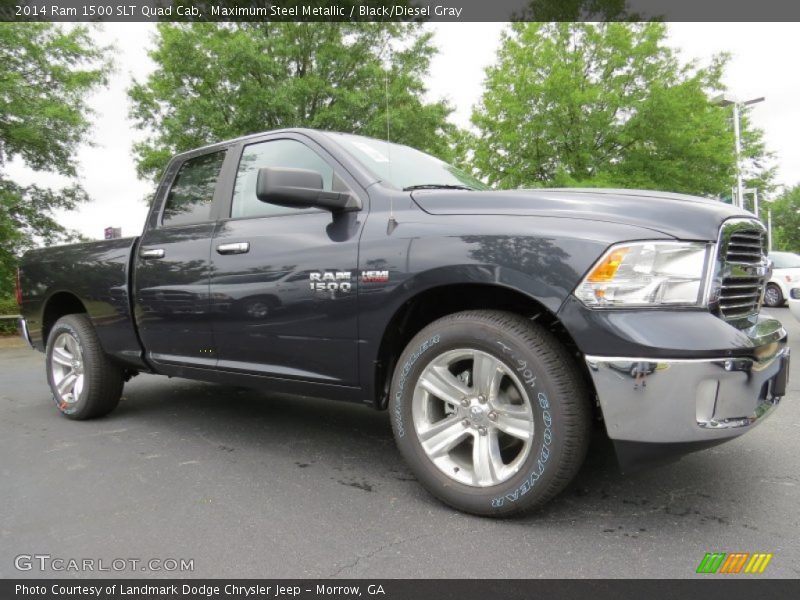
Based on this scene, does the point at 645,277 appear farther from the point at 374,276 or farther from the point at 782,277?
the point at 782,277

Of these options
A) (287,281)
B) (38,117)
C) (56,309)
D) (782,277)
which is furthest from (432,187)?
(782,277)

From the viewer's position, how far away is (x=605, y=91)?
14.7 m

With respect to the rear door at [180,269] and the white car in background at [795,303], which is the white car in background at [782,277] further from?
the rear door at [180,269]

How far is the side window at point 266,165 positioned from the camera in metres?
3.23

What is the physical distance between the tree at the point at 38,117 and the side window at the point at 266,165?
33.5 feet

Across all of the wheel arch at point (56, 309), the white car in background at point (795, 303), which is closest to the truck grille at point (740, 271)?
the wheel arch at point (56, 309)

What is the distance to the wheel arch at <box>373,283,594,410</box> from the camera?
2500 mm

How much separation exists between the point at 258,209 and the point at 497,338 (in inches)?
69.4

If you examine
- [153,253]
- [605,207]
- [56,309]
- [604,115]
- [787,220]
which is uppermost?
[604,115]

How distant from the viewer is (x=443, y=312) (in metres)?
2.85

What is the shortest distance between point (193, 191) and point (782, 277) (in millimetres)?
14533

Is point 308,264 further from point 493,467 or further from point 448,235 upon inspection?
point 493,467

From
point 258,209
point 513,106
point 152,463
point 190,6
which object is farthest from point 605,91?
point 152,463

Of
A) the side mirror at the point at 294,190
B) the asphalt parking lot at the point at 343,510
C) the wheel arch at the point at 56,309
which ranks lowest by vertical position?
the asphalt parking lot at the point at 343,510
